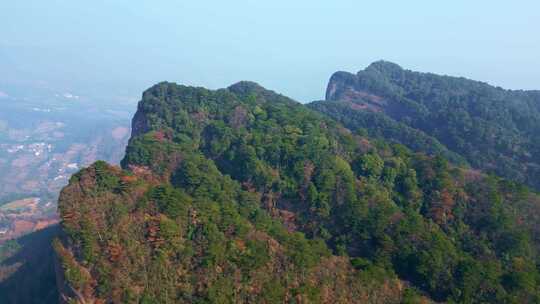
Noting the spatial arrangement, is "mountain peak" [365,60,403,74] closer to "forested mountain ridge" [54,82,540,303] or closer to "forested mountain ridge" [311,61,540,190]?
"forested mountain ridge" [311,61,540,190]

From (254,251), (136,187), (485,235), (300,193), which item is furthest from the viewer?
(300,193)

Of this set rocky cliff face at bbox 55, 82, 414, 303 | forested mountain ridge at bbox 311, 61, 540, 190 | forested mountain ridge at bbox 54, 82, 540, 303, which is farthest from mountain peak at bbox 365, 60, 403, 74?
rocky cliff face at bbox 55, 82, 414, 303

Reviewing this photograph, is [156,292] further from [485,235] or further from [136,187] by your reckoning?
[485,235]

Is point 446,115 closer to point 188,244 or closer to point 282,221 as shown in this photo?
point 282,221

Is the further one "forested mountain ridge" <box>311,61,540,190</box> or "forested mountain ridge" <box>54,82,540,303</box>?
"forested mountain ridge" <box>311,61,540,190</box>

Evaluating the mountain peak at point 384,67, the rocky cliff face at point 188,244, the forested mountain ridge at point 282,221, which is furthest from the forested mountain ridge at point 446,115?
the rocky cliff face at point 188,244

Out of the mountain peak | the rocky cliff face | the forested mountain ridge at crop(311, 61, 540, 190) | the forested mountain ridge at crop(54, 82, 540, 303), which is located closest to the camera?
the rocky cliff face

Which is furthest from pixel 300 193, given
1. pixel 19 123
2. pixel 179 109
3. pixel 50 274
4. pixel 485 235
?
pixel 19 123
